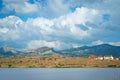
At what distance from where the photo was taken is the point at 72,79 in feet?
353

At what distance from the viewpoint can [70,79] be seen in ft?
354

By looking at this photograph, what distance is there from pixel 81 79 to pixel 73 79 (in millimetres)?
3723

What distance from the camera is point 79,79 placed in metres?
109

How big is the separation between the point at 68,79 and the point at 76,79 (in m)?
3.61

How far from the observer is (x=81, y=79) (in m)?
109

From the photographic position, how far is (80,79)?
109m

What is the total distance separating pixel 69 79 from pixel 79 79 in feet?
14.9

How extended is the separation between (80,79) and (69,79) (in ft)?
16.4

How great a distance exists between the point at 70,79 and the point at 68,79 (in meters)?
0.90

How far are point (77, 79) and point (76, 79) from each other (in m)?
0.49

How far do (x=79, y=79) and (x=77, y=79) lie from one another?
935 mm

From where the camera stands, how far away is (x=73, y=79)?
354ft

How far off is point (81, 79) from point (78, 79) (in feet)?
4.34

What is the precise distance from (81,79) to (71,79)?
4587 mm
